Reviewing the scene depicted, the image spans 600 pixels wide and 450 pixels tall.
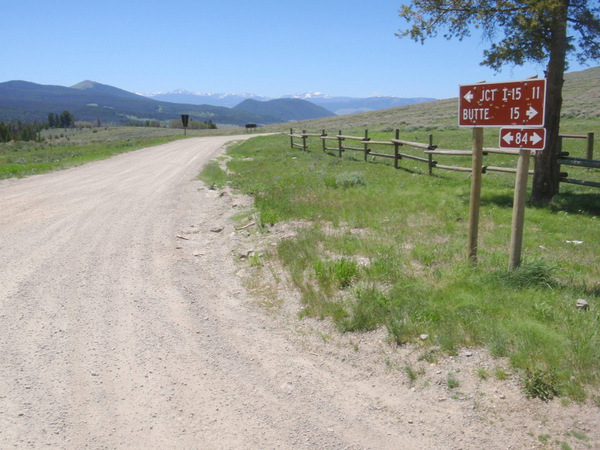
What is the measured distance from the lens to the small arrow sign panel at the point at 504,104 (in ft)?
16.8

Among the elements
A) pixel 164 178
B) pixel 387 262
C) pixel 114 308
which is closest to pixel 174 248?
pixel 114 308

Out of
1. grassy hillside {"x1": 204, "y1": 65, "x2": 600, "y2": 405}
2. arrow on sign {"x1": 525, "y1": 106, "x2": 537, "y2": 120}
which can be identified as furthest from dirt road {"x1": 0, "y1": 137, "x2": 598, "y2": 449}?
arrow on sign {"x1": 525, "y1": 106, "x2": 537, "y2": 120}

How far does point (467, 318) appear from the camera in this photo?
191 inches

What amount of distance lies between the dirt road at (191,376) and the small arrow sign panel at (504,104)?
271cm

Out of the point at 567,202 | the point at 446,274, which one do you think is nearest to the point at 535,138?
the point at 446,274

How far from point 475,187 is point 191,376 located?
13.6ft

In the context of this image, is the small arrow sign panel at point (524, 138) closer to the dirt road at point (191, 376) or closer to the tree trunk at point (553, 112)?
the dirt road at point (191, 376)

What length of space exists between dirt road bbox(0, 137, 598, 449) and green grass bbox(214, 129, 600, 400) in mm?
393

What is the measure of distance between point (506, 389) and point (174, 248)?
5941 millimetres

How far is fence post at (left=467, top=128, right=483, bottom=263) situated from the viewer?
600 cm

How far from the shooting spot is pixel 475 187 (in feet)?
20.1

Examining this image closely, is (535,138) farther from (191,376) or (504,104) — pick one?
(191,376)

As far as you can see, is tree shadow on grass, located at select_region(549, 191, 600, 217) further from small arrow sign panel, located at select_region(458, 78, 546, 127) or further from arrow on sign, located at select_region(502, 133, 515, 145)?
arrow on sign, located at select_region(502, 133, 515, 145)

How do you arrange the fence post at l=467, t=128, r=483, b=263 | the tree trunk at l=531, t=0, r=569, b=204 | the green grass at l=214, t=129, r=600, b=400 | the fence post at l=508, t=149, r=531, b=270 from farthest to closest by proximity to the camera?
the tree trunk at l=531, t=0, r=569, b=204 < the fence post at l=467, t=128, r=483, b=263 < the fence post at l=508, t=149, r=531, b=270 < the green grass at l=214, t=129, r=600, b=400
